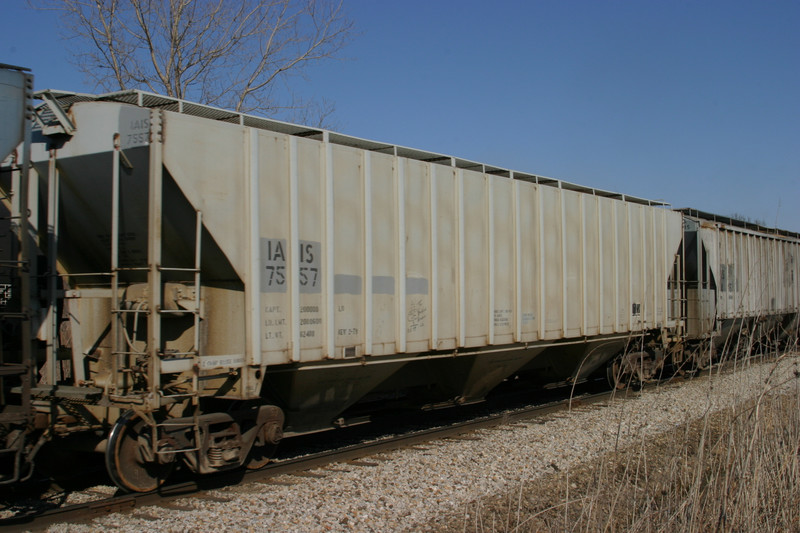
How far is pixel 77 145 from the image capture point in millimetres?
6293

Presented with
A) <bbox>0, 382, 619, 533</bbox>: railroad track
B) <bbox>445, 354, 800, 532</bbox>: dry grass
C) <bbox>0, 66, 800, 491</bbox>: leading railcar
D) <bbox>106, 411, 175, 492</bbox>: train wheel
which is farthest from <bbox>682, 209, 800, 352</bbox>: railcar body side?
<bbox>106, 411, 175, 492</bbox>: train wheel

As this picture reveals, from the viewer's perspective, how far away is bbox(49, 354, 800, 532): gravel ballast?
17.9 ft

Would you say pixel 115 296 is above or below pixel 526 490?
above

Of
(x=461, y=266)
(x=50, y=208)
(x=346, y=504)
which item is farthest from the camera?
(x=461, y=266)

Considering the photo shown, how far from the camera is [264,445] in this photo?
714 cm

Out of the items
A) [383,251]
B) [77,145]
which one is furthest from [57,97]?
[383,251]

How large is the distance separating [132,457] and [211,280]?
5.94 feet

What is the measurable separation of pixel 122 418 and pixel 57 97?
3.19 m

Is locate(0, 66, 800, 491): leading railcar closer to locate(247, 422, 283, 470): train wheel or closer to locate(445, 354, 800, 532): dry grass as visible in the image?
locate(247, 422, 283, 470): train wheel

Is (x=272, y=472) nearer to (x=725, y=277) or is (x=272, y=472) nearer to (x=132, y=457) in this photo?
(x=132, y=457)

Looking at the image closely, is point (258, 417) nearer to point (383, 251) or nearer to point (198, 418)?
point (198, 418)

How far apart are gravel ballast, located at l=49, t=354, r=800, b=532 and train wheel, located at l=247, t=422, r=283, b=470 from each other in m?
0.36

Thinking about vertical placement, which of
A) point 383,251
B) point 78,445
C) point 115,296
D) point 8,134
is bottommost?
point 78,445

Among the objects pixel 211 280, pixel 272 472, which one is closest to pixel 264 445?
pixel 272 472
